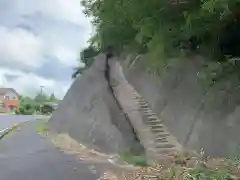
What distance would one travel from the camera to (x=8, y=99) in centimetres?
9812

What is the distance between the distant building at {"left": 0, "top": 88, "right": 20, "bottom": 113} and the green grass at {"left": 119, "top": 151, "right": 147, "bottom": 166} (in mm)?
81650

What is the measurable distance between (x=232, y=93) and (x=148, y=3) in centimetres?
350

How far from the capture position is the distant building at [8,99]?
93.4 meters

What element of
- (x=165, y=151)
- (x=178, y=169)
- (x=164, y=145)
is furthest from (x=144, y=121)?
(x=178, y=169)

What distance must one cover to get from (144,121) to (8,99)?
288 ft

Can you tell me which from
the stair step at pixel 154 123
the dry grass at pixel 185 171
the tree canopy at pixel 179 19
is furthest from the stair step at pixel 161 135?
the tree canopy at pixel 179 19

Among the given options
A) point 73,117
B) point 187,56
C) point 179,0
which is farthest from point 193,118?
point 73,117

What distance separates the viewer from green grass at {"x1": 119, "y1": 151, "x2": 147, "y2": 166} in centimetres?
1084

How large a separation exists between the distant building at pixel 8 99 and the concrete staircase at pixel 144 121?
75259 millimetres

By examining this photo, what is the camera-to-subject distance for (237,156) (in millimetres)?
9445

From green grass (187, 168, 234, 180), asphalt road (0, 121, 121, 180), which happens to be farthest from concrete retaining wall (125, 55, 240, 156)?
Answer: green grass (187, 168, 234, 180)

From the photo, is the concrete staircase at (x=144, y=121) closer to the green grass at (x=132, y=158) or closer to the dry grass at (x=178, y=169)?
the green grass at (x=132, y=158)

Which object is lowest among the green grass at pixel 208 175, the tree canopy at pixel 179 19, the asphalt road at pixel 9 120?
the green grass at pixel 208 175

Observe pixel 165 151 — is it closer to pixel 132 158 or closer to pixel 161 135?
pixel 132 158
